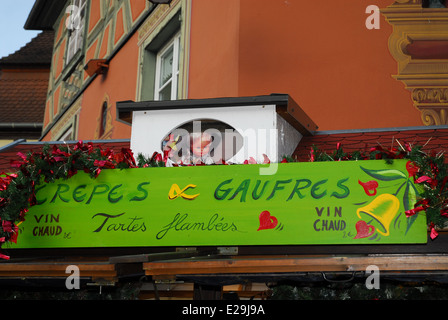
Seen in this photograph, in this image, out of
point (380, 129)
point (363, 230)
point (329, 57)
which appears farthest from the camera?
point (329, 57)

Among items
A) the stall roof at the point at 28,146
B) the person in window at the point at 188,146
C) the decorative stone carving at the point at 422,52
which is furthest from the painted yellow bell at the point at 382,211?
the stall roof at the point at 28,146

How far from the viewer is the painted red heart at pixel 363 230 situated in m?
4.52

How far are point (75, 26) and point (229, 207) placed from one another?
9256 millimetres

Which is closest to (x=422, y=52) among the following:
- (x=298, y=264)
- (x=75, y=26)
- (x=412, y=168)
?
(x=412, y=168)

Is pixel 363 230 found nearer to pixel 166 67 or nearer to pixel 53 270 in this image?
pixel 53 270

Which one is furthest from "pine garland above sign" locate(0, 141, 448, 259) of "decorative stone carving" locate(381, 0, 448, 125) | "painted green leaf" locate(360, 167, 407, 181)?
"decorative stone carving" locate(381, 0, 448, 125)

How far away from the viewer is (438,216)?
4.46m

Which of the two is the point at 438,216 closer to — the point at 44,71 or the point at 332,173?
the point at 332,173

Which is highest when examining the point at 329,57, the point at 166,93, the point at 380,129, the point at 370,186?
the point at 166,93

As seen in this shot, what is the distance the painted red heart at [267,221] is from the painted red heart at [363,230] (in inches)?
20.6

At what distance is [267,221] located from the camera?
469 cm

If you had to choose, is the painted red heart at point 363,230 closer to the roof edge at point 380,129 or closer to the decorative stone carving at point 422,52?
the roof edge at point 380,129

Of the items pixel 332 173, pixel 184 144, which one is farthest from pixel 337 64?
pixel 332 173
